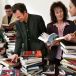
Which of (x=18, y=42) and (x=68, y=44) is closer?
(x=68, y=44)

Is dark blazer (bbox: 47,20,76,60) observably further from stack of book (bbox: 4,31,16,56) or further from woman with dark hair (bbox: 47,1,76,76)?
stack of book (bbox: 4,31,16,56)

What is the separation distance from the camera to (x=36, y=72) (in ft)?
8.43

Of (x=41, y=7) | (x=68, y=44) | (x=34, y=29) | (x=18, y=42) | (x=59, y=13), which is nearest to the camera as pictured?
(x=68, y=44)

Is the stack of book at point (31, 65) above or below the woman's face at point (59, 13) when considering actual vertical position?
below

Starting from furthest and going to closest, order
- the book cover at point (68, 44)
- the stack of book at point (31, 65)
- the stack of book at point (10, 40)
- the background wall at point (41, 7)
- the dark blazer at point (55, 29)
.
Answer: the stack of book at point (10, 40), the background wall at point (41, 7), the dark blazer at point (55, 29), the stack of book at point (31, 65), the book cover at point (68, 44)

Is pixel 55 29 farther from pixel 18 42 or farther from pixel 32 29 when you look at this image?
pixel 18 42

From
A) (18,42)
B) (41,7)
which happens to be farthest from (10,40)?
(18,42)

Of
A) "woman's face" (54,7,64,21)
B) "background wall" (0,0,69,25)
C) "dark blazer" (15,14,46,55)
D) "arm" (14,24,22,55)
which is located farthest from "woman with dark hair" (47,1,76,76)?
"background wall" (0,0,69,25)

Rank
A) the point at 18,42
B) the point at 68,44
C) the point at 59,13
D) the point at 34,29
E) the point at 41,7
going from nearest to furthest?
the point at 68,44, the point at 59,13, the point at 34,29, the point at 18,42, the point at 41,7

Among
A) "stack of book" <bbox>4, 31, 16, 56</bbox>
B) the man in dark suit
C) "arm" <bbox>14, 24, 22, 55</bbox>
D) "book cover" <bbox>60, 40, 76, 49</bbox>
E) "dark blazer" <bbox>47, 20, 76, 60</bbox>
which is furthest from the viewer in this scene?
"stack of book" <bbox>4, 31, 16, 56</bbox>

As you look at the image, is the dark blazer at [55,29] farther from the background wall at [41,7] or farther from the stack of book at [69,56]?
the background wall at [41,7]

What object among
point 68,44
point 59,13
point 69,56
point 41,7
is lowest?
point 69,56

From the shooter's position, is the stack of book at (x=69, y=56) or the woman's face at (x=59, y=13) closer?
the stack of book at (x=69, y=56)

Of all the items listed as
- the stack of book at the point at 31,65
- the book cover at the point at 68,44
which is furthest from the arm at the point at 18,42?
the book cover at the point at 68,44
